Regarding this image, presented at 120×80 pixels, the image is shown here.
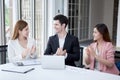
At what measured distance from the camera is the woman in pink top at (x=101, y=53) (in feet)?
7.72

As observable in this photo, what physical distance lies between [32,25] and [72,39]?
1.92 m

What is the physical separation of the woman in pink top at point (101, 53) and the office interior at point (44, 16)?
1743 mm

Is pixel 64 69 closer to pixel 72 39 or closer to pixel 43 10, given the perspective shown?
pixel 72 39

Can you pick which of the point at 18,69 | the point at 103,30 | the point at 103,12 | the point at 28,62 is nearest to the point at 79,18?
the point at 103,12

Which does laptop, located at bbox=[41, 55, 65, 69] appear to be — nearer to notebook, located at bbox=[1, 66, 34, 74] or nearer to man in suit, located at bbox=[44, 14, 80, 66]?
notebook, located at bbox=[1, 66, 34, 74]

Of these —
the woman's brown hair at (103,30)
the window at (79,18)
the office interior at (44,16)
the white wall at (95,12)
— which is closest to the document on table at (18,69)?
the woman's brown hair at (103,30)

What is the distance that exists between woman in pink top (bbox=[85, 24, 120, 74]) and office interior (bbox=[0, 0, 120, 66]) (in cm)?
Answer: 174

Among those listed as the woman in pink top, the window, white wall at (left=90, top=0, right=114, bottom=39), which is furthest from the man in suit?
white wall at (left=90, top=0, right=114, bottom=39)

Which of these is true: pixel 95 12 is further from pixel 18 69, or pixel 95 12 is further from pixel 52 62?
pixel 18 69

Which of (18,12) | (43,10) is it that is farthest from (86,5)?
(18,12)

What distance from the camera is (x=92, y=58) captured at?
244 cm

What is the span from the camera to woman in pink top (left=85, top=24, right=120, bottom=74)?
2.35 metres

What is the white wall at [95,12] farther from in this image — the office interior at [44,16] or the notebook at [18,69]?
the notebook at [18,69]

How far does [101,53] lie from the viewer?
2422 mm
